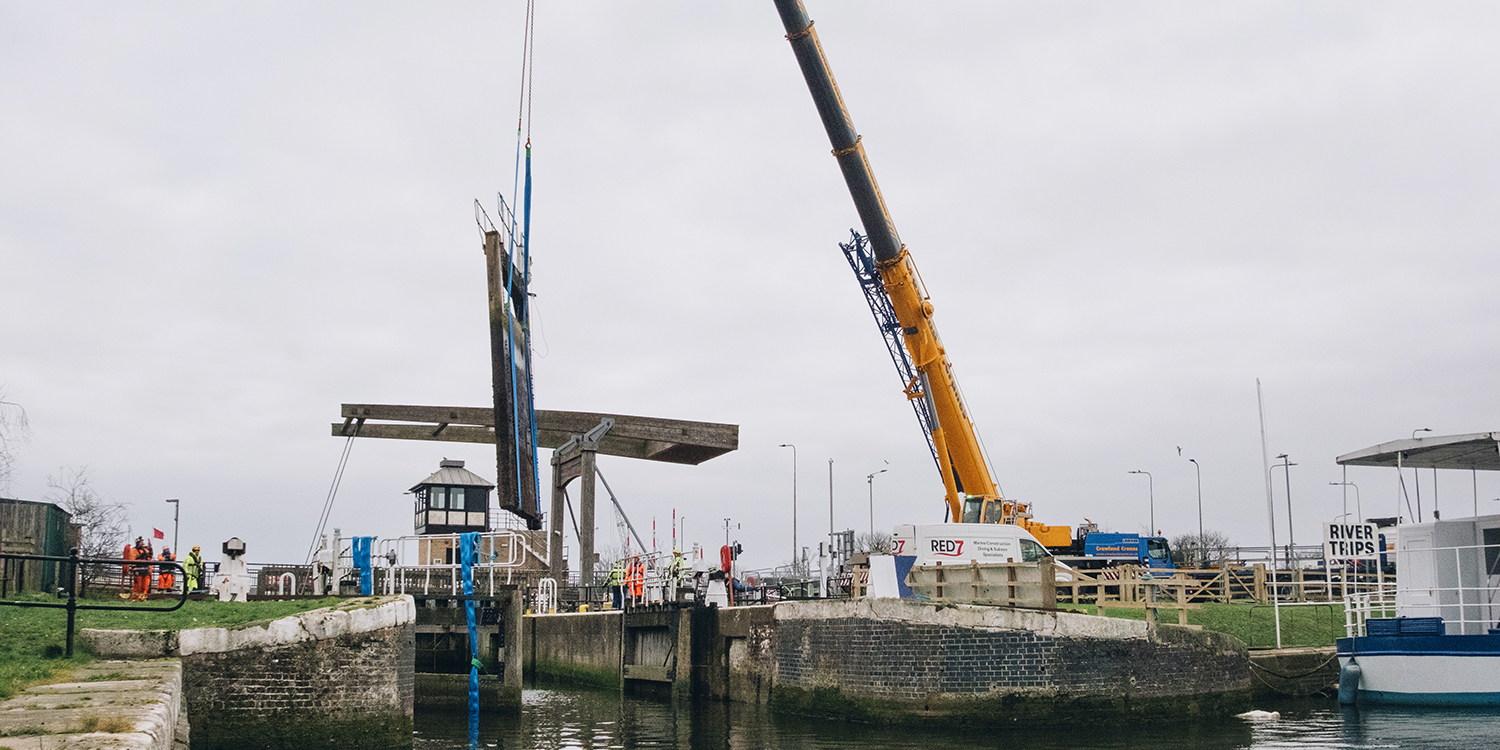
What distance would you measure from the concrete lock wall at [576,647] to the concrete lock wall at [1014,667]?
11374mm

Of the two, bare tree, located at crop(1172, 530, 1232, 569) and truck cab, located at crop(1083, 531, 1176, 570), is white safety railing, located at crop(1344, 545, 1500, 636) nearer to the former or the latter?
truck cab, located at crop(1083, 531, 1176, 570)

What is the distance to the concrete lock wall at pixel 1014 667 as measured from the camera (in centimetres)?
2019

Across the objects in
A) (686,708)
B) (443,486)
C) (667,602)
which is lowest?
(686,708)

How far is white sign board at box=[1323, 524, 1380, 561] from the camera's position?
23859 millimetres

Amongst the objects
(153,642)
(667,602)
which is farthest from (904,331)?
(153,642)

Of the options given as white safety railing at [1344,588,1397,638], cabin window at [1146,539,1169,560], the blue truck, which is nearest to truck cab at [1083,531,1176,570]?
the blue truck

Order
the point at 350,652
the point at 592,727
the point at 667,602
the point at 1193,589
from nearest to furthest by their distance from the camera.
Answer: the point at 350,652 < the point at 592,727 < the point at 667,602 < the point at 1193,589

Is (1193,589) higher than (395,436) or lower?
lower

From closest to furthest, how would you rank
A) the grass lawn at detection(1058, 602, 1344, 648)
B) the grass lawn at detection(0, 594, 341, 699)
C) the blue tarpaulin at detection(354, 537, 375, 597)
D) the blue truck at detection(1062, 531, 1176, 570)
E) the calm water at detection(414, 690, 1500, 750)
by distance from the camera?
the grass lawn at detection(0, 594, 341, 699) < the calm water at detection(414, 690, 1500, 750) < the blue tarpaulin at detection(354, 537, 375, 597) < the grass lawn at detection(1058, 602, 1344, 648) < the blue truck at detection(1062, 531, 1176, 570)

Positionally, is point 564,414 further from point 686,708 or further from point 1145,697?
point 1145,697

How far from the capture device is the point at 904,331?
A: 30.0 m

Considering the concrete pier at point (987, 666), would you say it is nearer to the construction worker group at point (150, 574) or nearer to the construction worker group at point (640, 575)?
the construction worker group at point (640, 575)

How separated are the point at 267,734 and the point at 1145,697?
14.5m

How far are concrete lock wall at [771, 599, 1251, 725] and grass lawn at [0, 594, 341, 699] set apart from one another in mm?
Result: 9317
